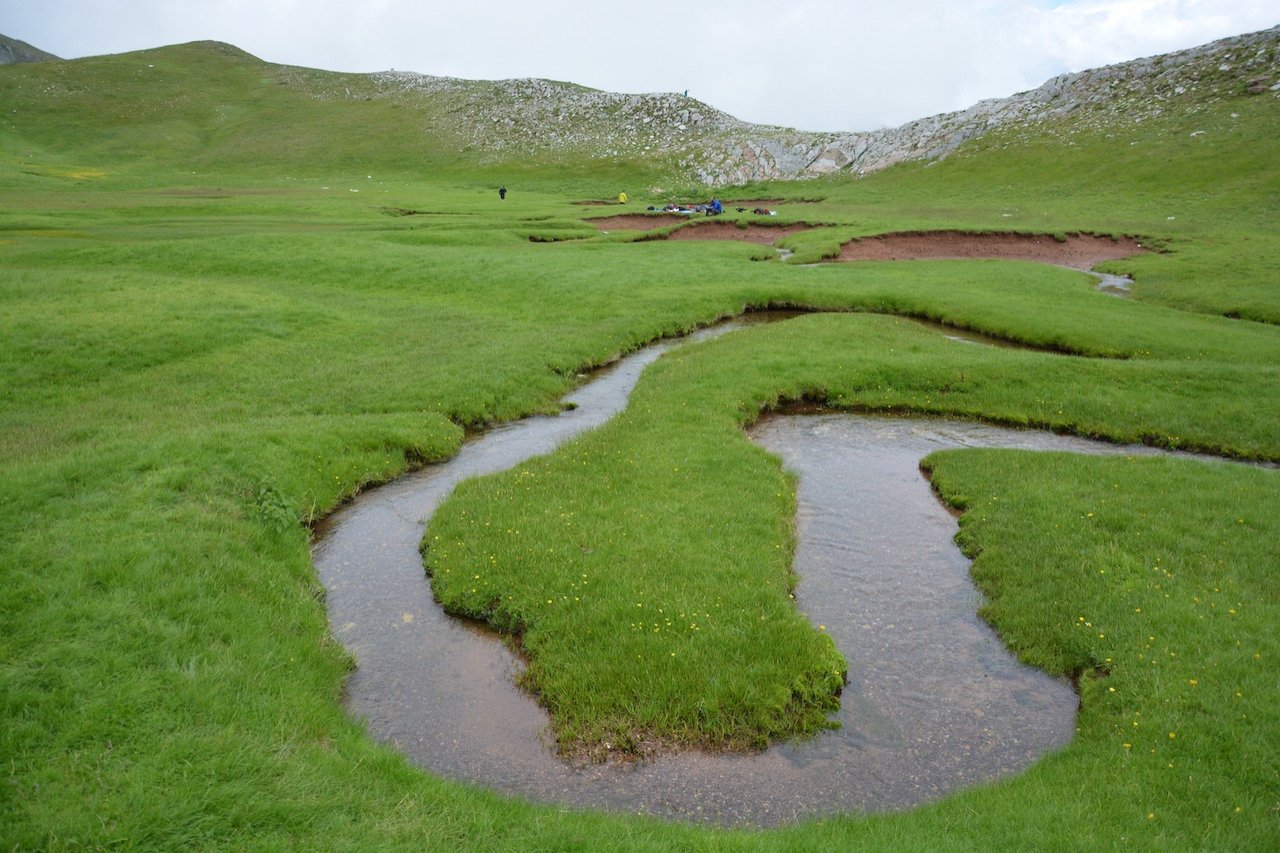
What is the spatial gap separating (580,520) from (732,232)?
58.1 m

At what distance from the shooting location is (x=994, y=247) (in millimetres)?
62281

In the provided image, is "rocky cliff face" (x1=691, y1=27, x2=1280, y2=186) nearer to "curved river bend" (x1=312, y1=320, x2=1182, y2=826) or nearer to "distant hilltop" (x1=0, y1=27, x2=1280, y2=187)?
"distant hilltop" (x1=0, y1=27, x2=1280, y2=187)

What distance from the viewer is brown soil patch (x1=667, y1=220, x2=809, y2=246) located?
6825 centimetres

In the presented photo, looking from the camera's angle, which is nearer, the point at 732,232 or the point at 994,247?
the point at 994,247

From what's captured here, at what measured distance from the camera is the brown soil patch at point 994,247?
59594 mm

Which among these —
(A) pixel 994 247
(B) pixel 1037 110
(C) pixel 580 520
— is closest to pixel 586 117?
(B) pixel 1037 110

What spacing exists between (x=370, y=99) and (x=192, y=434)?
184 metres

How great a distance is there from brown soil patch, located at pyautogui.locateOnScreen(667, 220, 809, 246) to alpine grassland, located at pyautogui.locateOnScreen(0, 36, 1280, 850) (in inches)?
781

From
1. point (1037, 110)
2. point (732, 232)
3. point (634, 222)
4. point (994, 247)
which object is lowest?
point (994, 247)

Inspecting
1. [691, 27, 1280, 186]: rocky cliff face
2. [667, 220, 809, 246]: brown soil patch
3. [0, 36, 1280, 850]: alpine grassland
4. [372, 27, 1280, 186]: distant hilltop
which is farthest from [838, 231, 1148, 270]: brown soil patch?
[372, 27, 1280, 186]: distant hilltop

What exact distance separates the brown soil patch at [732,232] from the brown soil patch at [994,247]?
9.96 meters

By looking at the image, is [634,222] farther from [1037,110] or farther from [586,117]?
[586,117]

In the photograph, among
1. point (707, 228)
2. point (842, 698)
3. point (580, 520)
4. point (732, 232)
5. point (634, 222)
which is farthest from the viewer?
point (634, 222)

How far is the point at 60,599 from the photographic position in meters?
10.8
